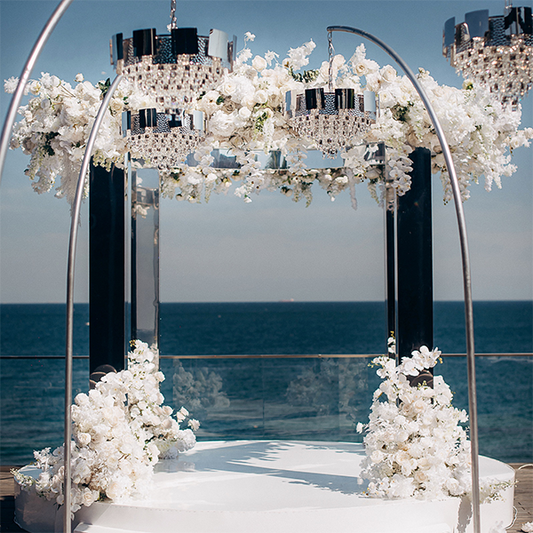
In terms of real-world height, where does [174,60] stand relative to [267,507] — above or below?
above

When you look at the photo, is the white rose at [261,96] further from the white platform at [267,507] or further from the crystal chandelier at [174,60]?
the white platform at [267,507]

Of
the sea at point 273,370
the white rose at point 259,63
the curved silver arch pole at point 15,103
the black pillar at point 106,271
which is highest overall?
the white rose at point 259,63

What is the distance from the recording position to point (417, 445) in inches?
145

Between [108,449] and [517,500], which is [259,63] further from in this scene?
[517,500]

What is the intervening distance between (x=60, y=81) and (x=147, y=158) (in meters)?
1.10

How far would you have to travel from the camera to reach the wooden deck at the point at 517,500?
422cm

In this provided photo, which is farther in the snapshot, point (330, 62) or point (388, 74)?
point (388, 74)

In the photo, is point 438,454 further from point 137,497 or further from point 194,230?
point 194,230

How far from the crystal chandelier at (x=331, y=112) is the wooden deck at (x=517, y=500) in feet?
9.70

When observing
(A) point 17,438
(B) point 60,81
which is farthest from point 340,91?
(A) point 17,438

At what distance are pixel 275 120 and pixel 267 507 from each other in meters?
2.61

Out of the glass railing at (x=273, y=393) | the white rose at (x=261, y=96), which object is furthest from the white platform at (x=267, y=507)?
the white rose at (x=261, y=96)

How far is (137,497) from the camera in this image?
12.3 feet

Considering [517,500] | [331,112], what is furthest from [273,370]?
[331,112]
